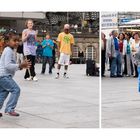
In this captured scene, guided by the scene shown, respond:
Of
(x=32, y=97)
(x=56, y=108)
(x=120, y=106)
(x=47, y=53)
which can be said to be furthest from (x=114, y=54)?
(x=56, y=108)

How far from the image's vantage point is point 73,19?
52.5ft

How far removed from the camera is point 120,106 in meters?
8.76

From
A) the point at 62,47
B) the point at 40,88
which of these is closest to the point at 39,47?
the point at 62,47

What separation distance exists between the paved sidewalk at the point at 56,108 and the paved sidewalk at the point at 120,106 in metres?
0.18

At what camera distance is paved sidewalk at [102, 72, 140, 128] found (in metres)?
7.03

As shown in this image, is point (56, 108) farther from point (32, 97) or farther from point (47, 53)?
point (47, 53)

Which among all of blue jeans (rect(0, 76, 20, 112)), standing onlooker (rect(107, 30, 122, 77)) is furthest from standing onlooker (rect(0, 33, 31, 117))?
standing onlooker (rect(107, 30, 122, 77))

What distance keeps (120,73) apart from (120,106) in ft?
26.3

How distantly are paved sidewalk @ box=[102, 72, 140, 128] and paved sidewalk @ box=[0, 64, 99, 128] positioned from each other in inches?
7.2

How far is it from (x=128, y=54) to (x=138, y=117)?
9536mm

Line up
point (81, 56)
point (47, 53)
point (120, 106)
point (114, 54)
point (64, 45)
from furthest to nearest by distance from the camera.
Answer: point (81, 56), point (47, 53), point (114, 54), point (64, 45), point (120, 106)

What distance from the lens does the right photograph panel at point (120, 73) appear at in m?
7.61

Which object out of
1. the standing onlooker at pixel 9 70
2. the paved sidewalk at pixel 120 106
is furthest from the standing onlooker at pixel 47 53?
the standing onlooker at pixel 9 70
